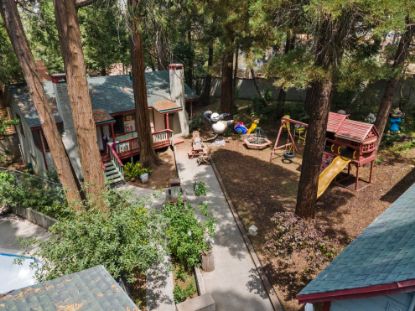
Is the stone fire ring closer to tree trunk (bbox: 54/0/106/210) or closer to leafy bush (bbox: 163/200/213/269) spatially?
leafy bush (bbox: 163/200/213/269)

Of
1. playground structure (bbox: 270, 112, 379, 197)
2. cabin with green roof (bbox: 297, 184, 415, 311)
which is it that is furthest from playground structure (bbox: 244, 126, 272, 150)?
cabin with green roof (bbox: 297, 184, 415, 311)

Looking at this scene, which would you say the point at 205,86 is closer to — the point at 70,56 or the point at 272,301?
the point at 70,56

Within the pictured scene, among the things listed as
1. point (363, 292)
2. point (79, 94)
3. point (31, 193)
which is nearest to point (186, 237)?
point (79, 94)

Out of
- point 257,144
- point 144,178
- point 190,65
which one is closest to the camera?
point 144,178

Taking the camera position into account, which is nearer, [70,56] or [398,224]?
[398,224]

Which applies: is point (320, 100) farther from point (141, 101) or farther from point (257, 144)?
point (257, 144)

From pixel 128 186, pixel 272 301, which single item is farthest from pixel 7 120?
pixel 272 301
